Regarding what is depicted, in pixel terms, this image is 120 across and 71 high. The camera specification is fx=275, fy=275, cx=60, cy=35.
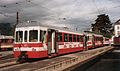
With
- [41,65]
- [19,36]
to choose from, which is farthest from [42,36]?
[41,65]

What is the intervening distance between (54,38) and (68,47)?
5.71m

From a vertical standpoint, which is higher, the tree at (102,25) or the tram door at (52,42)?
the tree at (102,25)

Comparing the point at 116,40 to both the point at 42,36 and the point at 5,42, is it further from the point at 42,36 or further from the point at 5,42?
the point at 42,36

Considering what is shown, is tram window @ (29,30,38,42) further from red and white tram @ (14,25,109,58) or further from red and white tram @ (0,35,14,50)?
red and white tram @ (0,35,14,50)

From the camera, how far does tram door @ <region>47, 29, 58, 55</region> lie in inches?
951

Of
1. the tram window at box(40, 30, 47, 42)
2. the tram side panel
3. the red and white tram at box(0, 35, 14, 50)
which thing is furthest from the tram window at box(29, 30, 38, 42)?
the tram side panel

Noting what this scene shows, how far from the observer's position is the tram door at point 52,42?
24150mm

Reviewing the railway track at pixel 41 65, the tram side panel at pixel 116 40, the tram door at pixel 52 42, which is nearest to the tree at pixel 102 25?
the tram side panel at pixel 116 40

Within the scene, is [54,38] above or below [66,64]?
above

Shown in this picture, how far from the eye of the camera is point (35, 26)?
22656 millimetres

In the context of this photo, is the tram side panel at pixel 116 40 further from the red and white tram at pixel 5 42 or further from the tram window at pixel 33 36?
the tram window at pixel 33 36

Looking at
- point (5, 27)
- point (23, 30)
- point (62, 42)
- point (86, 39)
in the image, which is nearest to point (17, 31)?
point (23, 30)

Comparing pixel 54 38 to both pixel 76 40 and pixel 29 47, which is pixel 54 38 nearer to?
pixel 29 47

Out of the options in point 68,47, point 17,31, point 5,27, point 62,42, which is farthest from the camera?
point 5,27
